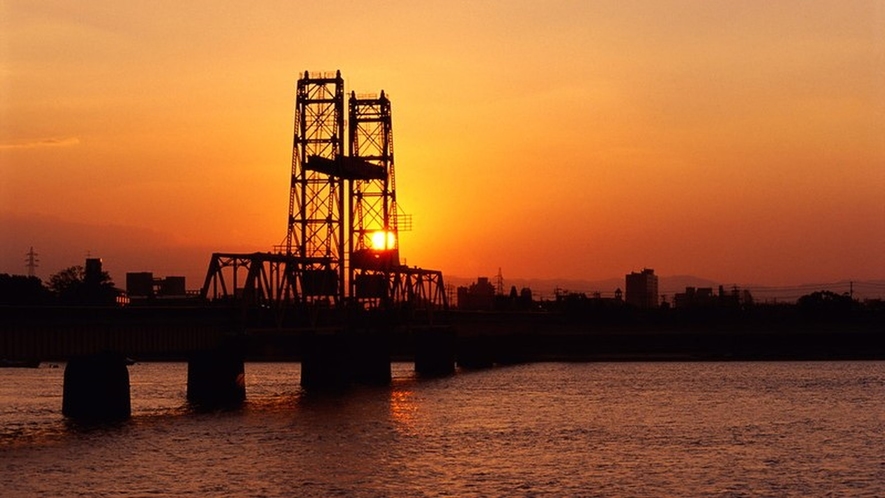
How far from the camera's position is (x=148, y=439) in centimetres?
7512

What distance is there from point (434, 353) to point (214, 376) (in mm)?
64309

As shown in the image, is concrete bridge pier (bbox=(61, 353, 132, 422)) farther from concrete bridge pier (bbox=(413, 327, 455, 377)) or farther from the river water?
concrete bridge pier (bbox=(413, 327, 455, 377))

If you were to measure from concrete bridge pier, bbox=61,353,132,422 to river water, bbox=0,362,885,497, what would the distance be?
211cm

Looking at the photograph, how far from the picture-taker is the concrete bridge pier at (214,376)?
336 ft

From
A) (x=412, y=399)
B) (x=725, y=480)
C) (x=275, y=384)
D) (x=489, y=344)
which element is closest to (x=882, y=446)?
(x=725, y=480)

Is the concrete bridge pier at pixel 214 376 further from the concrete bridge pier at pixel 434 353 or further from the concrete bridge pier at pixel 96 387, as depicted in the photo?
the concrete bridge pier at pixel 434 353

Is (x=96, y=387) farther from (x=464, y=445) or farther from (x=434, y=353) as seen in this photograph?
(x=434, y=353)

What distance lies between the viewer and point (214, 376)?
103125 millimetres

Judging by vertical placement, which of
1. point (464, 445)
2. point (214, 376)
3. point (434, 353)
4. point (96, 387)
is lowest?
point (464, 445)

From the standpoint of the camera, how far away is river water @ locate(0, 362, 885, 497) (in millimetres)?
58219

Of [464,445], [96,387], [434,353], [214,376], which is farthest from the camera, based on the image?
[434,353]

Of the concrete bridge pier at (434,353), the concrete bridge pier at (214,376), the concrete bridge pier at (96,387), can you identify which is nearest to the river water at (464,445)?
the concrete bridge pier at (214,376)

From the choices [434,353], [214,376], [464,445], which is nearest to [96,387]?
[214,376]

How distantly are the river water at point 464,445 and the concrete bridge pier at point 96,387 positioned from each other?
2.11 m
